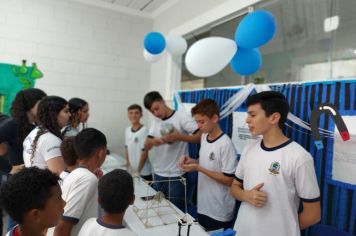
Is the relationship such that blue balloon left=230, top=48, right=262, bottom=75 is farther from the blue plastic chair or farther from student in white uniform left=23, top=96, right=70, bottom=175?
student in white uniform left=23, top=96, right=70, bottom=175

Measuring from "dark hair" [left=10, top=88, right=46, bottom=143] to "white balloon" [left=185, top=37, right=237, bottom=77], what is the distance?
3.87ft

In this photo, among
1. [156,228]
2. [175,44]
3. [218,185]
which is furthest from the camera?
[175,44]

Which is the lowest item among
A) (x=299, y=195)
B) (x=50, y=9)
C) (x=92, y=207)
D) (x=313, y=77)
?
(x=92, y=207)

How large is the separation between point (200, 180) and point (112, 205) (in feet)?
3.24

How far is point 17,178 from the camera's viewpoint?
0.89 meters

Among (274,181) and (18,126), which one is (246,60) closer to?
(274,181)

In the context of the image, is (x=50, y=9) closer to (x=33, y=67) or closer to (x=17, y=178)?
(x=33, y=67)

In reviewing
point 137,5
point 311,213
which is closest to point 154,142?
point 311,213

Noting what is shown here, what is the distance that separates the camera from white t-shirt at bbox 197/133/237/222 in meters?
1.74

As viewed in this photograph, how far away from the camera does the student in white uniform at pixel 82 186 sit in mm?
1162

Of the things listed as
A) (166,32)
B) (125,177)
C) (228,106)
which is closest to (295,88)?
(228,106)

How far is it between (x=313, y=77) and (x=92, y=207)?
1.76 metres

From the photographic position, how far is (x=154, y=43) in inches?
94.6

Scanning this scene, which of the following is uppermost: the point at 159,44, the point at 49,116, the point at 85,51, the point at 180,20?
the point at 180,20
